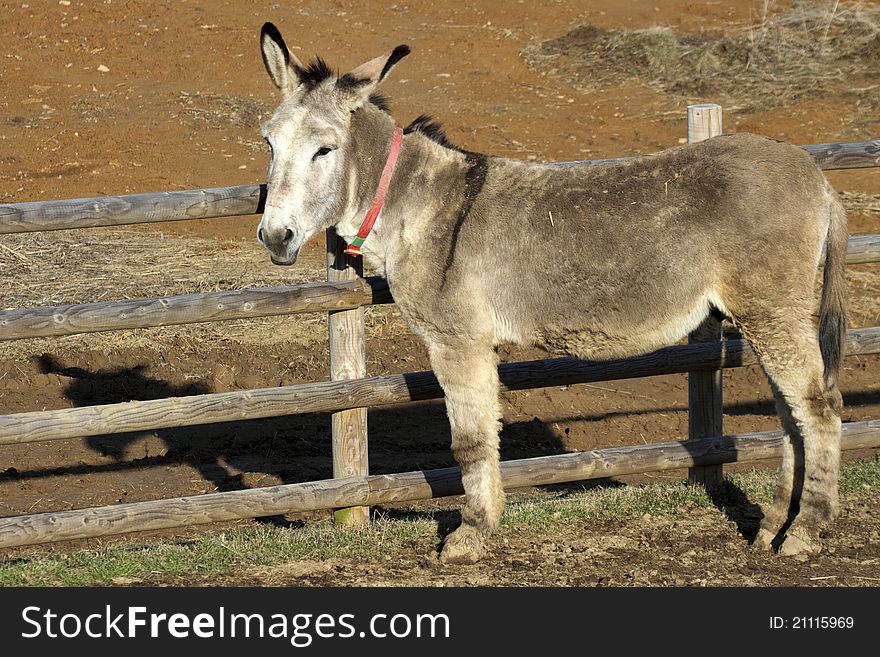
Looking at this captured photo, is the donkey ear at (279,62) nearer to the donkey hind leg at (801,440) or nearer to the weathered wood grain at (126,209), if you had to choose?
the weathered wood grain at (126,209)

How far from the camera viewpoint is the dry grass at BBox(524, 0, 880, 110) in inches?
695

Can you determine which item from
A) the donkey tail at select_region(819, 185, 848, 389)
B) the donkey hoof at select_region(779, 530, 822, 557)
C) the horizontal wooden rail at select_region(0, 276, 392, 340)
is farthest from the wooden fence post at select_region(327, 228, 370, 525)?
the donkey tail at select_region(819, 185, 848, 389)

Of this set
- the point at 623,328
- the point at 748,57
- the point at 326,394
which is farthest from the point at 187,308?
the point at 748,57

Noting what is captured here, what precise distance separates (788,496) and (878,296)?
19.5 feet

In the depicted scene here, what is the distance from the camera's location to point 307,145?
4.88 meters

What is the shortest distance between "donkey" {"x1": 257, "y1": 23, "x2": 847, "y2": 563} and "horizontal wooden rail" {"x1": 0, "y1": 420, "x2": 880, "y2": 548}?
634mm

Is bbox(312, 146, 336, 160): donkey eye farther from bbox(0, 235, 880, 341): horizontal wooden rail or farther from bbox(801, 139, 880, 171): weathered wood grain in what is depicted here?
bbox(801, 139, 880, 171): weathered wood grain

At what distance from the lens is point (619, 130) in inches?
651

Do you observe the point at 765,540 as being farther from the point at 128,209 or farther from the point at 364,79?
the point at 128,209

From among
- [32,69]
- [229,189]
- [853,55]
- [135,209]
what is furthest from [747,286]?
[32,69]

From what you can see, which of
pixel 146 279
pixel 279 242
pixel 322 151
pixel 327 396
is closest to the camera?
pixel 279 242

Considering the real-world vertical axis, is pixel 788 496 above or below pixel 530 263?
below

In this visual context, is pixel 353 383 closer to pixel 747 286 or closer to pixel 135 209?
pixel 135 209

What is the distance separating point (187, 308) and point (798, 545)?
325 centimetres
